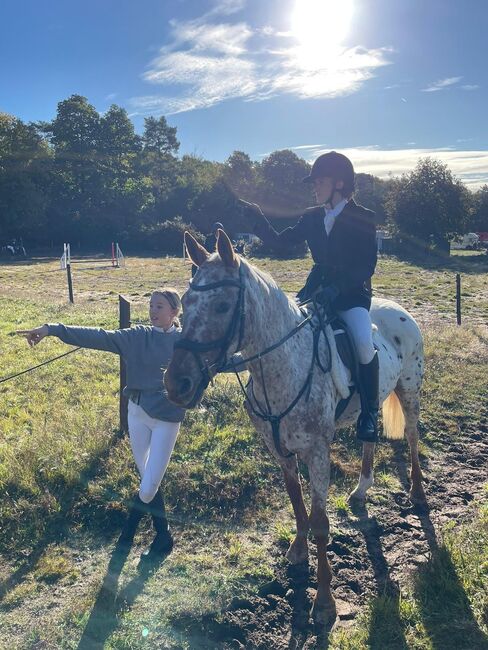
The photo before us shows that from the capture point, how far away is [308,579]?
4.03 metres

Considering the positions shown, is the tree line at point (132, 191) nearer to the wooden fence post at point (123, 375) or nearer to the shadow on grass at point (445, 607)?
the wooden fence post at point (123, 375)

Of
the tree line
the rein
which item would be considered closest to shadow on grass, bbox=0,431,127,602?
the rein

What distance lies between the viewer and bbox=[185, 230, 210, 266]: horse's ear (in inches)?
129

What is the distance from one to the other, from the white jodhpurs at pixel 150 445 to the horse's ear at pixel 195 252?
5.30ft

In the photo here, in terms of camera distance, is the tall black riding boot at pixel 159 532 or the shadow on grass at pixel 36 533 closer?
the shadow on grass at pixel 36 533

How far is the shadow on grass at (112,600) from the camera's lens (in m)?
3.38

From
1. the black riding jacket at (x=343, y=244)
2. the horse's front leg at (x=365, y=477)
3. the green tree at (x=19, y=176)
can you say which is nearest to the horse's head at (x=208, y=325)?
the black riding jacket at (x=343, y=244)

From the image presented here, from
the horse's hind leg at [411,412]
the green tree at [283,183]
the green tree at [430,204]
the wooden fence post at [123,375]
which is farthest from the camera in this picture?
the green tree at [283,183]

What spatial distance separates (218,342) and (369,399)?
1822 mm

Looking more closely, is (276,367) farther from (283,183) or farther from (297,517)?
(283,183)

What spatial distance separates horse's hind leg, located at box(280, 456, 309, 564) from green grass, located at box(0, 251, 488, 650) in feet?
0.81

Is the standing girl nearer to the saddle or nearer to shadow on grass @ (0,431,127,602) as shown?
shadow on grass @ (0,431,127,602)

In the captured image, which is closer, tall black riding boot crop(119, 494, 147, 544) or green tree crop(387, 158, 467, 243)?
tall black riding boot crop(119, 494, 147, 544)

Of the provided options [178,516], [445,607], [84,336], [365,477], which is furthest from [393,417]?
[84,336]
